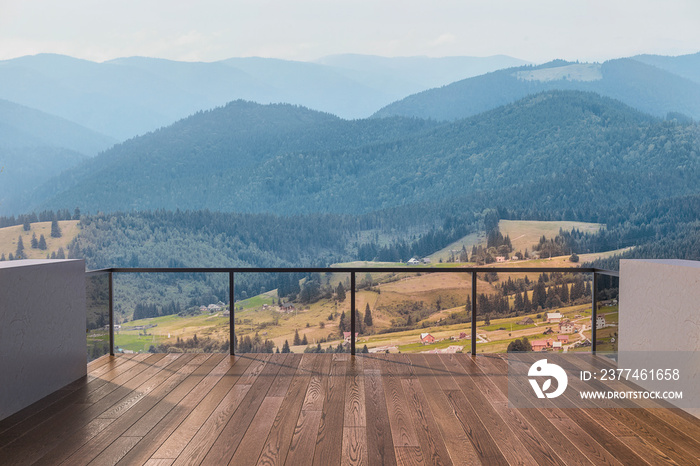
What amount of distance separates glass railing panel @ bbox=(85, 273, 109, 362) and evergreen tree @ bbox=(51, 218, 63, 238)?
1886cm

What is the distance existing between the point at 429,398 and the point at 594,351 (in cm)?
208

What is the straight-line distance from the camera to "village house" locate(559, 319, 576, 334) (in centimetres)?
514

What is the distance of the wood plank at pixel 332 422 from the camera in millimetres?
2527

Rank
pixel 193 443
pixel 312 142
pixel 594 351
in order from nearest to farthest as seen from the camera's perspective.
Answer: pixel 193 443
pixel 594 351
pixel 312 142

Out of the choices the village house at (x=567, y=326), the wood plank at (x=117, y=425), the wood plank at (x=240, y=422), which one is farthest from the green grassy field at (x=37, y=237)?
the village house at (x=567, y=326)

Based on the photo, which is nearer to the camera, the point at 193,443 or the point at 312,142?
the point at 193,443

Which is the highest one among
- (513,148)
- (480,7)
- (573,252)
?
(480,7)

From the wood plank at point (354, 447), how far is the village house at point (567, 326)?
309 centimetres

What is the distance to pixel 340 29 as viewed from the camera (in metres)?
20.4

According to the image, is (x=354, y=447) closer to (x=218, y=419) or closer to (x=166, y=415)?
(x=218, y=419)

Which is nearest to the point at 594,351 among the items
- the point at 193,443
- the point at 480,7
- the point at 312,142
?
the point at 193,443

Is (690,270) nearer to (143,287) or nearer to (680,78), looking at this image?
(143,287)

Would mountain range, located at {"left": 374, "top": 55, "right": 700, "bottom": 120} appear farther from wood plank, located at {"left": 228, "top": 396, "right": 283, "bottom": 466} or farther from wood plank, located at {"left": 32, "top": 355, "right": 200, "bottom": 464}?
wood plank, located at {"left": 228, "top": 396, "right": 283, "bottom": 466}

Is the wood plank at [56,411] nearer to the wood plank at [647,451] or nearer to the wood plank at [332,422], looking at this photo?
the wood plank at [332,422]
